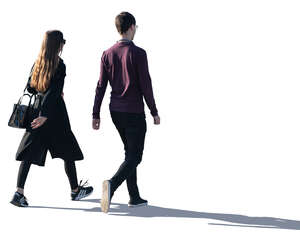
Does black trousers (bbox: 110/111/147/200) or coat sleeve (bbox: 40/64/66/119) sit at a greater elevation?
coat sleeve (bbox: 40/64/66/119)

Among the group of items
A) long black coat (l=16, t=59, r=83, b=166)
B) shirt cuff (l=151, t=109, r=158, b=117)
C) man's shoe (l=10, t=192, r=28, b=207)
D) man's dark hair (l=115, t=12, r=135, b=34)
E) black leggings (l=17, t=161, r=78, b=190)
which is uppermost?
man's dark hair (l=115, t=12, r=135, b=34)

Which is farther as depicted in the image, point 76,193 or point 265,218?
point 76,193

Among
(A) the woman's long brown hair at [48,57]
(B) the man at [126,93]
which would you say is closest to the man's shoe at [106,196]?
(B) the man at [126,93]

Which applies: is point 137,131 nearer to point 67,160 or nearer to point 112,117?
point 112,117

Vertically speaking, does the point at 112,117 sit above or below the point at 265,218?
above

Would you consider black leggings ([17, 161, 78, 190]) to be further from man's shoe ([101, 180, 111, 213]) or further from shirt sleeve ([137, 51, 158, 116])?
shirt sleeve ([137, 51, 158, 116])

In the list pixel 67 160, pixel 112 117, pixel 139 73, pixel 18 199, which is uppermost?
pixel 139 73

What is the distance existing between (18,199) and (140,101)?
1994 mm

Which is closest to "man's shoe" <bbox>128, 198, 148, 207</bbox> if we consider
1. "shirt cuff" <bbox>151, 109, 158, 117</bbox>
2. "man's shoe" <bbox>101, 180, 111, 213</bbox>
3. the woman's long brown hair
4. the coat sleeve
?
"man's shoe" <bbox>101, 180, 111, 213</bbox>

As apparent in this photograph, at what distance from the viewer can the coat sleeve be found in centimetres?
820

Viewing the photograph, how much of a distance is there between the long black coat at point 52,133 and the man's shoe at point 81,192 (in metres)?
0.46

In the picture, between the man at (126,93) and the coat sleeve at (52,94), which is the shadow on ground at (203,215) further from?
the coat sleeve at (52,94)

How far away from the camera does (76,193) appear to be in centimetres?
877

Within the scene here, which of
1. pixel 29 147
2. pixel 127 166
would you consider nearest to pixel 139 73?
pixel 127 166
